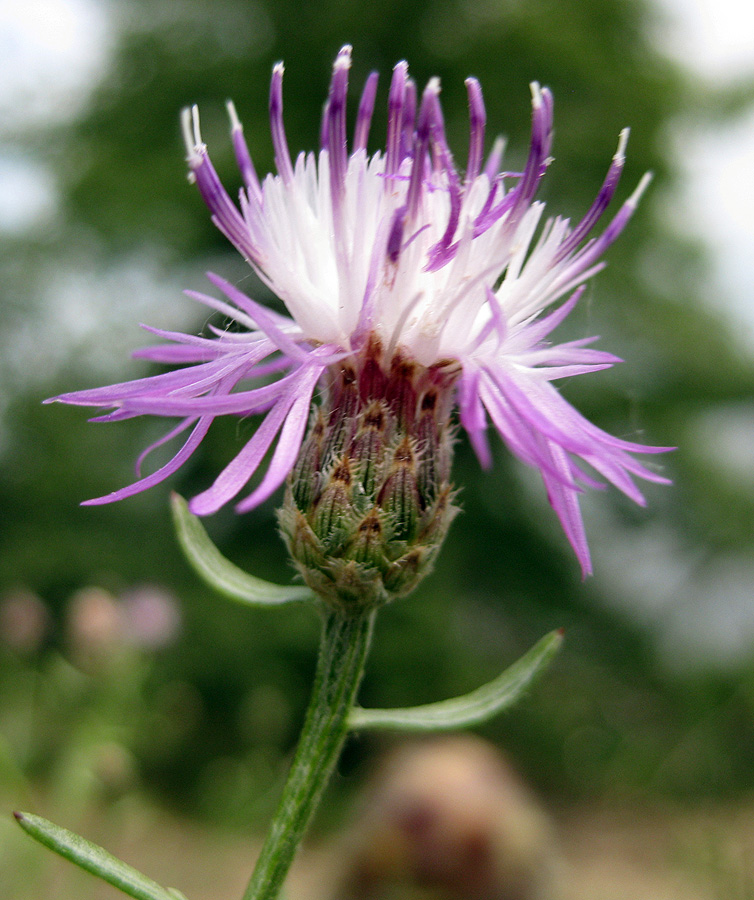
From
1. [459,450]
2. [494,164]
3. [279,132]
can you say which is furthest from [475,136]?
[459,450]

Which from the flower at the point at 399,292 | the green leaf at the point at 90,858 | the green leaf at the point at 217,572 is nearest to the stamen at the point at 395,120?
the flower at the point at 399,292

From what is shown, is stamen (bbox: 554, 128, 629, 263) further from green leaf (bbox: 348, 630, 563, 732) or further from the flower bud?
green leaf (bbox: 348, 630, 563, 732)

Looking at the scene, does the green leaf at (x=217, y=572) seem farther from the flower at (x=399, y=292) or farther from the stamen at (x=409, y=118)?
the stamen at (x=409, y=118)

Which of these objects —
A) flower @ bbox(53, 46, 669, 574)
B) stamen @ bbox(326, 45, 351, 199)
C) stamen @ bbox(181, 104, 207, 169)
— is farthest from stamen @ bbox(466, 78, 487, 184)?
stamen @ bbox(181, 104, 207, 169)

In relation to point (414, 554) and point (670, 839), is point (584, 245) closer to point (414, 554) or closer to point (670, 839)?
point (414, 554)

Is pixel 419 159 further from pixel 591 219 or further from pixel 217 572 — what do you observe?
pixel 217 572
